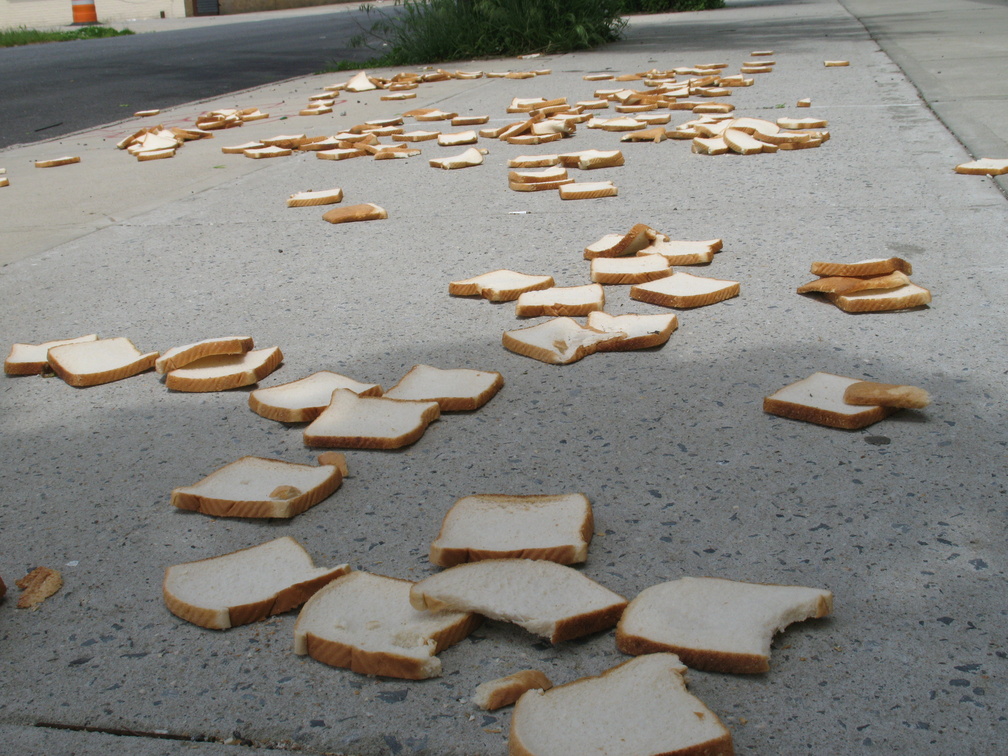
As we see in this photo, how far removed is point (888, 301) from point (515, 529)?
142 cm

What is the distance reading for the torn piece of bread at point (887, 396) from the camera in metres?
1.80

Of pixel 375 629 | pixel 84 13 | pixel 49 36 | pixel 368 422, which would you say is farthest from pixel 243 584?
pixel 84 13

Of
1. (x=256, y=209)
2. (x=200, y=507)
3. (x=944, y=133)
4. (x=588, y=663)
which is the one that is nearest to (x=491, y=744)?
(x=588, y=663)

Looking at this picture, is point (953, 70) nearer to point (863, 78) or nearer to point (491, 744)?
point (863, 78)

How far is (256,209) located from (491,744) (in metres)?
3.28

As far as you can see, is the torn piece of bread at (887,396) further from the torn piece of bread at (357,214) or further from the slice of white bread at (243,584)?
the torn piece of bread at (357,214)

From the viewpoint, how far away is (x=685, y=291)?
257 centimetres

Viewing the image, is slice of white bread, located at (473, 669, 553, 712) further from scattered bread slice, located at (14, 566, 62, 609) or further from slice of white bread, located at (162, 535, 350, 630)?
scattered bread slice, located at (14, 566, 62, 609)

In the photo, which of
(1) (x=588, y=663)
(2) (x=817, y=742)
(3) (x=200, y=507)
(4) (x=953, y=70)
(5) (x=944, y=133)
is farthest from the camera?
(4) (x=953, y=70)

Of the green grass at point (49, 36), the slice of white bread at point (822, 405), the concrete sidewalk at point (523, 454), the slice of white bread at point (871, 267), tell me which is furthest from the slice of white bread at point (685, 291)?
the green grass at point (49, 36)

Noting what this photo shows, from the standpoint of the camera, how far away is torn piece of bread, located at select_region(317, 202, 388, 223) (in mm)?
3646

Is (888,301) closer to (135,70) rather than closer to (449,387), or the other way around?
(449,387)

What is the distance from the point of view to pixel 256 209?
3963mm

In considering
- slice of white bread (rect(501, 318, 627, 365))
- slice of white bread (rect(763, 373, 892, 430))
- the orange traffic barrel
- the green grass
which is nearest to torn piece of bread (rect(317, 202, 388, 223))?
slice of white bread (rect(501, 318, 627, 365))
